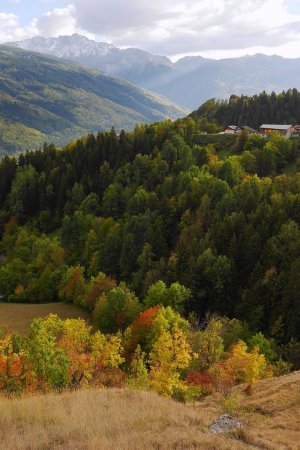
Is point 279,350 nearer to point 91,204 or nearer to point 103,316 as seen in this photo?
point 103,316

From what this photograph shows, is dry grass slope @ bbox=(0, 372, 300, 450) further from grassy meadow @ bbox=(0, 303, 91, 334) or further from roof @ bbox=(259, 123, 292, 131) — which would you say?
roof @ bbox=(259, 123, 292, 131)

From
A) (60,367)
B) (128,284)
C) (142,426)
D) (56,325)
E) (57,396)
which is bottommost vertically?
(128,284)

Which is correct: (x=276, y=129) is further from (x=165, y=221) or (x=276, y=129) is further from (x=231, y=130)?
(x=165, y=221)

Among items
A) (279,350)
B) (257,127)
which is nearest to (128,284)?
(279,350)

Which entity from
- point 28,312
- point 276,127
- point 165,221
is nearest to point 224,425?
point 28,312

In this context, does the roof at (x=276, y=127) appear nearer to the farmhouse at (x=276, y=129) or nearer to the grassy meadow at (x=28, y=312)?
the farmhouse at (x=276, y=129)

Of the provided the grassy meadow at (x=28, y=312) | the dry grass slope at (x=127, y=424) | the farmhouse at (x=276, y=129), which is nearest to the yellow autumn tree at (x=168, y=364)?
the dry grass slope at (x=127, y=424)
